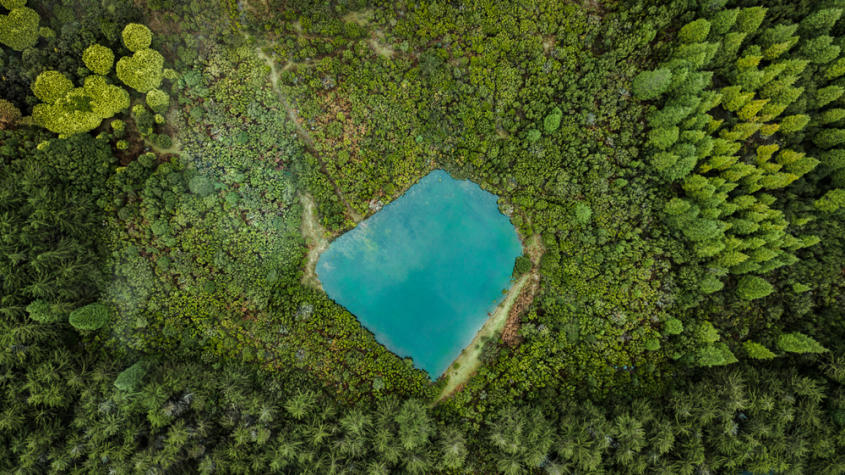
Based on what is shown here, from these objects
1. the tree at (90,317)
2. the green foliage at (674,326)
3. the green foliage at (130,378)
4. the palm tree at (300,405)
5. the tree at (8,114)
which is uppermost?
the tree at (8,114)

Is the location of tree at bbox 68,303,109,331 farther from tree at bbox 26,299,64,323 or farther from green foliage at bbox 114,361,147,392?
green foliage at bbox 114,361,147,392

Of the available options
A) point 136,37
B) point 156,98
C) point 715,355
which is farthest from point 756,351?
point 136,37

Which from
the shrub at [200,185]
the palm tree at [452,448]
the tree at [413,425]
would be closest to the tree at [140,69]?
the shrub at [200,185]

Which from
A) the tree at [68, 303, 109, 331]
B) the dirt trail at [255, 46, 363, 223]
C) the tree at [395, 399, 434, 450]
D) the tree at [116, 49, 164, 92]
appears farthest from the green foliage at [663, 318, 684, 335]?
the tree at [116, 49, 164, 92]

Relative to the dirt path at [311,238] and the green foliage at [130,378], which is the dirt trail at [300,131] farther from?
the green foliage at [130,378]

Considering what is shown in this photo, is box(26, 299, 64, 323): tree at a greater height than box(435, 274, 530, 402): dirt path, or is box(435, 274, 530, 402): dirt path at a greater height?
box(26, 299, 64, 323): tree
